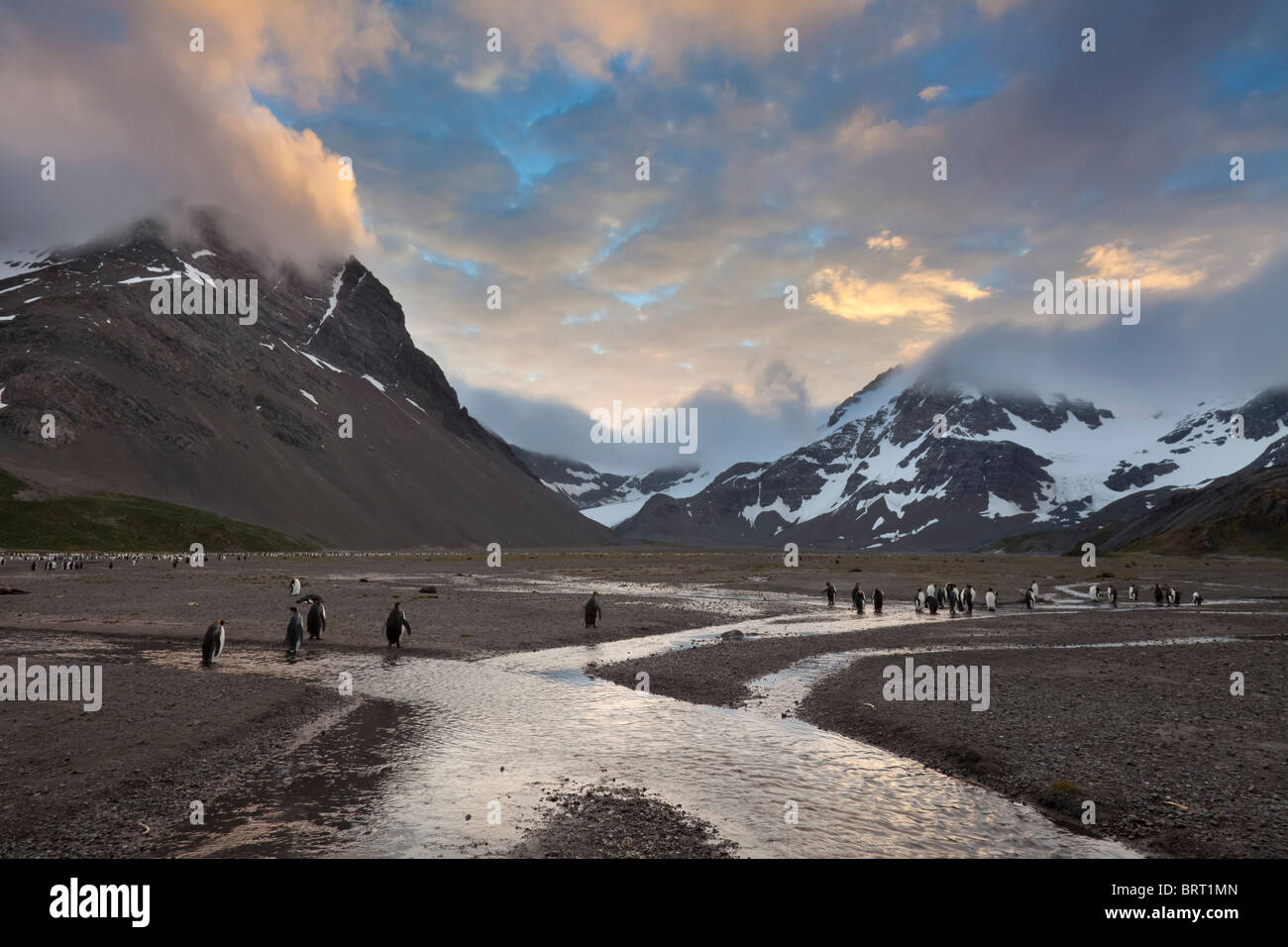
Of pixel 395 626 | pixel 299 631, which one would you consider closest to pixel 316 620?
pixel 395 626

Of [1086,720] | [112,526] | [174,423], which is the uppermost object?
[174,423]

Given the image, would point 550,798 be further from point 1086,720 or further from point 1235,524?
point 1235,524

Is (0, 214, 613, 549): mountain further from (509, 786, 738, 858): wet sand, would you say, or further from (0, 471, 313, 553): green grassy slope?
(509, 786, 738, 858): wet sand

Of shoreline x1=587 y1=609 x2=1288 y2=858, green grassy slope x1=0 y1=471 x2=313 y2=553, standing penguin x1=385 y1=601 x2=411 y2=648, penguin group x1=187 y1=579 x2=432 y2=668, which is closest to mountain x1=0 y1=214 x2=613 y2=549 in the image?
green grassy slope x1=0 y1=471 x2=313 y2=553

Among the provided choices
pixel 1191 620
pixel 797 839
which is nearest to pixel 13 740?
pixel 797 839

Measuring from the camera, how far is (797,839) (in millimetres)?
10688

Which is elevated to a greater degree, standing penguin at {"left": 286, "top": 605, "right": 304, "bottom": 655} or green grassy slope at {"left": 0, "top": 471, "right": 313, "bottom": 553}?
green grassy slope at {"left": 0, "top": 471, "right": 313, "bottom": 553}

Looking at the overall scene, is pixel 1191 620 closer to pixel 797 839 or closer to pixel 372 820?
pixel 797 839

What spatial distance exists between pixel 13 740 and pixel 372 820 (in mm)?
8808

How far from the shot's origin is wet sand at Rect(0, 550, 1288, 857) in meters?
11.0

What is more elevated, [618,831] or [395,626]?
[395,626]

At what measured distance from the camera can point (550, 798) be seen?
40.5ft
